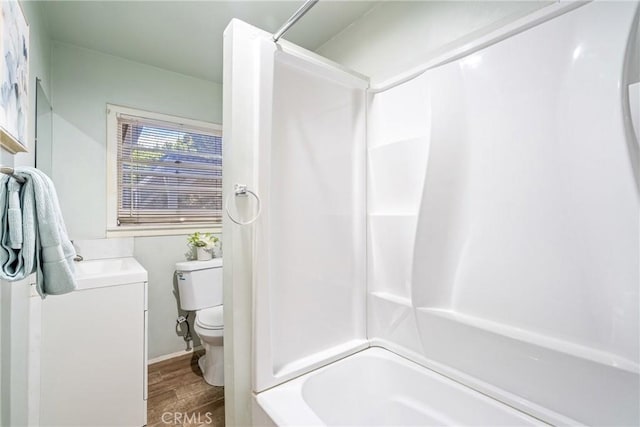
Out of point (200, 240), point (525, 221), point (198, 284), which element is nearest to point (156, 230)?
point (200, 240)

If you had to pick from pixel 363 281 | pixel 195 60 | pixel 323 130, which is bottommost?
pixel 363 281

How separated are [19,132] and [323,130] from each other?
1.26 m

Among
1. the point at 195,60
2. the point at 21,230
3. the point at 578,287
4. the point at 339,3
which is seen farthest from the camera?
the point at 195,60

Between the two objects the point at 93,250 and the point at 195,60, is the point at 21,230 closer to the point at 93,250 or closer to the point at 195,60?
the point at 93,250

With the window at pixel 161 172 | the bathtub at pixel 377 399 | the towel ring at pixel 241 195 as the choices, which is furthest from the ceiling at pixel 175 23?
the bathtub at pixel 377 399

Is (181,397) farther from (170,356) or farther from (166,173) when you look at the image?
(166,173)

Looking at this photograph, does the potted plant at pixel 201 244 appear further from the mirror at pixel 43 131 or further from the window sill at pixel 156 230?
the mirror at pixel 43 131

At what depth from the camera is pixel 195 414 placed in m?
1.81

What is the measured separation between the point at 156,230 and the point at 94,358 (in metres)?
1.16

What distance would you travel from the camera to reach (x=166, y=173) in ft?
8.34

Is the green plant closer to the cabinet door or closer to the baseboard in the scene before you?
the cabinet door

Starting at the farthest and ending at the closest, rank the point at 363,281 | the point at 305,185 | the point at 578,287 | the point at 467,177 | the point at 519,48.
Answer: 1. the point at 363,281
2. the point at 305,185
3. the point at 467,177
4. the point at 519,48
5. the point at 578,287

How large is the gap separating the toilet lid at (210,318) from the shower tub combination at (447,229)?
1.01m

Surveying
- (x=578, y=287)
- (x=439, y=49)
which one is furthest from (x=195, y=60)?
(x=578, y=287)
